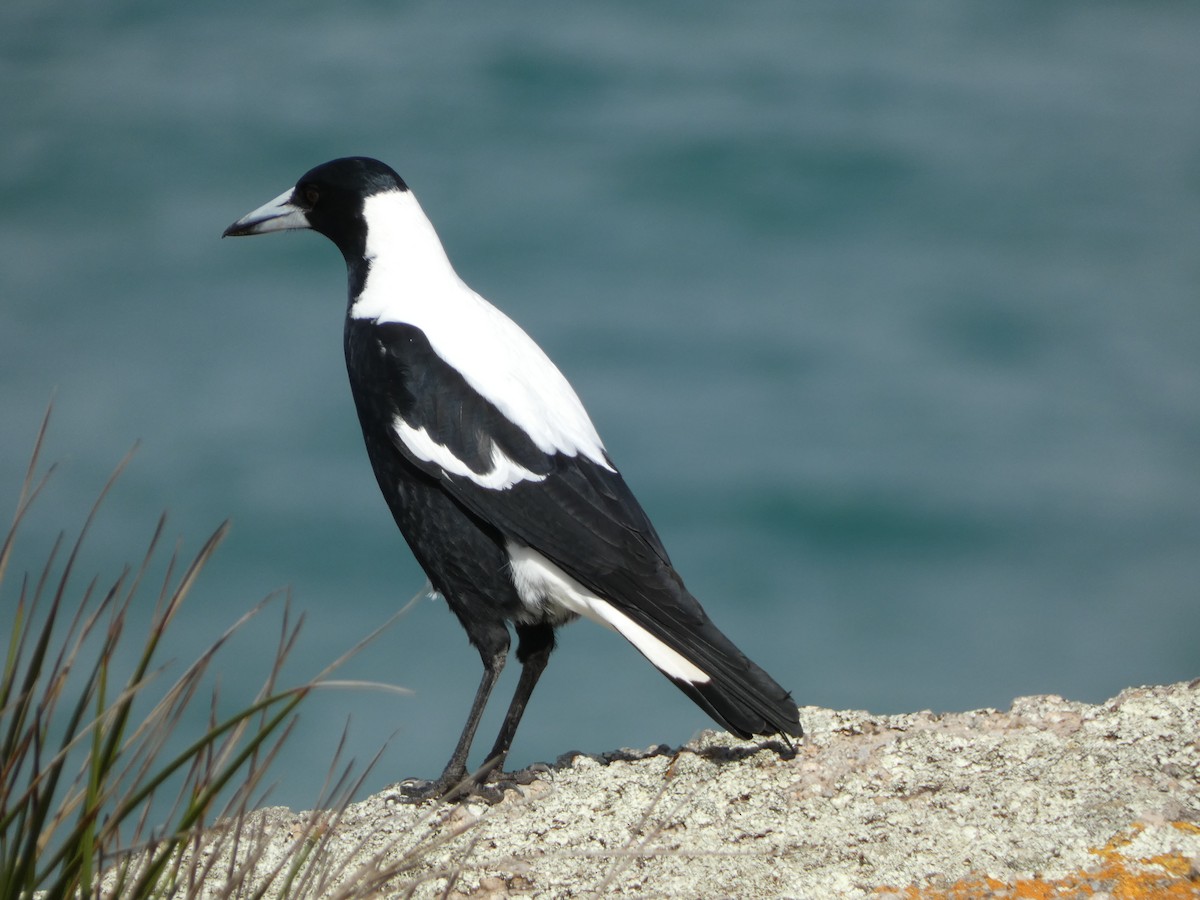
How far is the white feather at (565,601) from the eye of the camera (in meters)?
2.36

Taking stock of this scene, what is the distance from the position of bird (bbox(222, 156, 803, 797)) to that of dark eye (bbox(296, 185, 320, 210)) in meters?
0.45

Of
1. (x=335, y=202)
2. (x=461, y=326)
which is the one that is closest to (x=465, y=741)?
(x=461, y=326)

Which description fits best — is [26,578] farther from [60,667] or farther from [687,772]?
[687,772]

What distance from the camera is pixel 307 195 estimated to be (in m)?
3.17

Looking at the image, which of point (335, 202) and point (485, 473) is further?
point (335, 202)

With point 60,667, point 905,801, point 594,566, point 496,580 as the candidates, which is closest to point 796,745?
point 905,801

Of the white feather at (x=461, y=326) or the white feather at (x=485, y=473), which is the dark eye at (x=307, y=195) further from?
the white feather at (x=485, y=473)

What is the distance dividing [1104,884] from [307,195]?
236 cm

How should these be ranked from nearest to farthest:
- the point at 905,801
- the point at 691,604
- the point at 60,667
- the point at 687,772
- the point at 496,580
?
1. the point at 60,667
2. the point at 905,801
3. the point at 687,772
4. the point at 691,604
5. the point at 496,580

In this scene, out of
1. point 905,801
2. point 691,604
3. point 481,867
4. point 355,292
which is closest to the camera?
point 481,867

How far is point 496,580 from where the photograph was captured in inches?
99.9

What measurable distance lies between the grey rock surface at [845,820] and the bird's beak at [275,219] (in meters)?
1.48

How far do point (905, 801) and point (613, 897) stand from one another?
47cm

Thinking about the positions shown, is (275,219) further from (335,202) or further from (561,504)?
(561,504)
